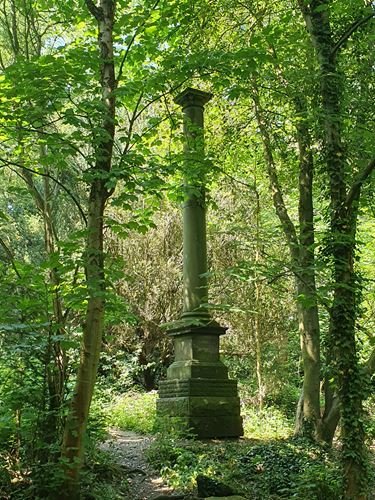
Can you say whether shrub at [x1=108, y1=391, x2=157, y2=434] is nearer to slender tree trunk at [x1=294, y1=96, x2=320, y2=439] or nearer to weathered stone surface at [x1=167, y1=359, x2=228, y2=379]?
weathered stone surface at [x1=167, y1=359, x2=228, y2=379]

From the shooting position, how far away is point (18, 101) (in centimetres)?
502

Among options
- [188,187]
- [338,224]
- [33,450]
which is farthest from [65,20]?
[33,450]

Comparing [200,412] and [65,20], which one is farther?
[200,412]

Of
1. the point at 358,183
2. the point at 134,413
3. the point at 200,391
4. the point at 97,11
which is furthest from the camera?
the point at 134,413

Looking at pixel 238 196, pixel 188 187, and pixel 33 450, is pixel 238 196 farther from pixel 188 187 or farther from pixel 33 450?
pixel 33 450

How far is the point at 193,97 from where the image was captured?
31.9 feet

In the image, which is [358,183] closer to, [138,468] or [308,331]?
[308,331]

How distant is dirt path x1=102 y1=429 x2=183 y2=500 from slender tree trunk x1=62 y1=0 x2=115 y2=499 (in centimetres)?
139

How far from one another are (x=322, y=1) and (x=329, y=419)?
6.08 meters

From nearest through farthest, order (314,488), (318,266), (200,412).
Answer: (318,266) → (314,488) → (200,412)

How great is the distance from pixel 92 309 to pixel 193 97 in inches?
242

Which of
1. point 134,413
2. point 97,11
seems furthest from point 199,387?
point 97,11

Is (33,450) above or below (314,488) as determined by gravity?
above

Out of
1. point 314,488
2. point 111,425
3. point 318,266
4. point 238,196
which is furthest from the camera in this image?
point 238,196
